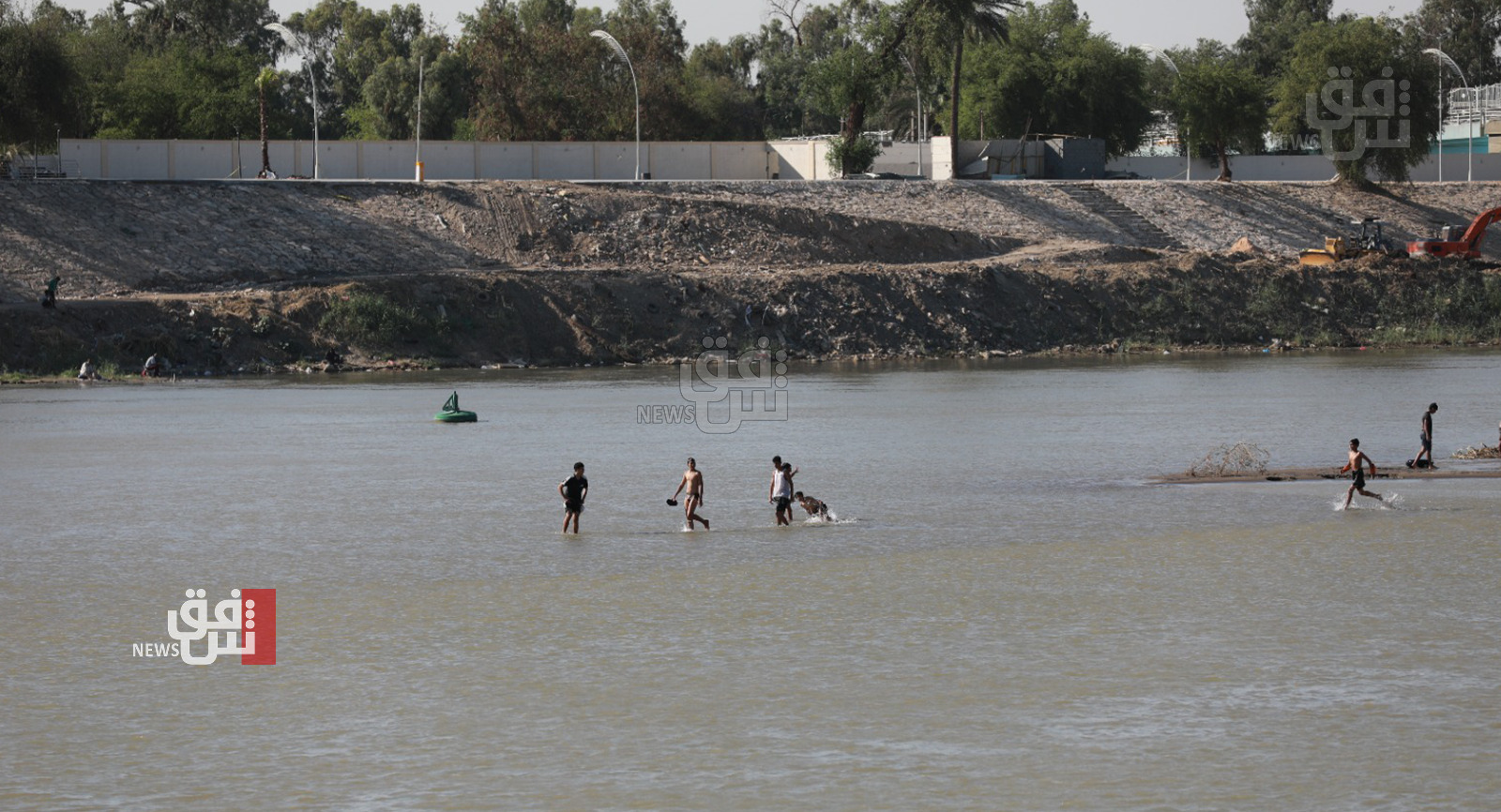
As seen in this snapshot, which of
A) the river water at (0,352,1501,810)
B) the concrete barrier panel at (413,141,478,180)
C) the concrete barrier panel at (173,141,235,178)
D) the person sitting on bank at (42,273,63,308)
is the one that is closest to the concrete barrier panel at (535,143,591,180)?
the concrete barrier panel at (413,141,478,180)

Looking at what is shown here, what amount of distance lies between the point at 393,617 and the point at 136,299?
1579 inches

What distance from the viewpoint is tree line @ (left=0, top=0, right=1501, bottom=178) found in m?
82.8

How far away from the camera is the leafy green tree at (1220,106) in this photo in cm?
8669

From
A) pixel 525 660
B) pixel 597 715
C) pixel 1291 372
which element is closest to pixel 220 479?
pixel 525 660

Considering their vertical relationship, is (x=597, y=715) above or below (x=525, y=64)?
below

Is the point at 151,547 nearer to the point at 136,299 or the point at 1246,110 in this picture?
the point at 136,299

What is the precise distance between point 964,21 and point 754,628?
6641cm

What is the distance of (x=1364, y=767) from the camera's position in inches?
524

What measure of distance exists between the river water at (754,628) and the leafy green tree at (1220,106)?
54.4m

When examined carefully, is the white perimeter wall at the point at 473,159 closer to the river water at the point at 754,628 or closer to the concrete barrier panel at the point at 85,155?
the concrete barrier panel at the point at 85,155

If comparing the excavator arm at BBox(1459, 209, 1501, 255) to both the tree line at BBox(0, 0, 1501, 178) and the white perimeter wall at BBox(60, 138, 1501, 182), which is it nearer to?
the tree line at BBox(0, 0, 1501, 178)

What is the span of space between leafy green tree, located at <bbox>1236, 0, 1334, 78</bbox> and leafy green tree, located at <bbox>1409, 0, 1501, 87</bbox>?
844 centimetres

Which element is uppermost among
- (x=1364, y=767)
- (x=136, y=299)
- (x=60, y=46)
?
(x=60, y=46)

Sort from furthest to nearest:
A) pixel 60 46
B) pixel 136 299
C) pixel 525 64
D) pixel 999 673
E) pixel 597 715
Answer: pixel 525 64, pixel 60 46, pixel 136 299, pixel 999 673, pixel 597 715
